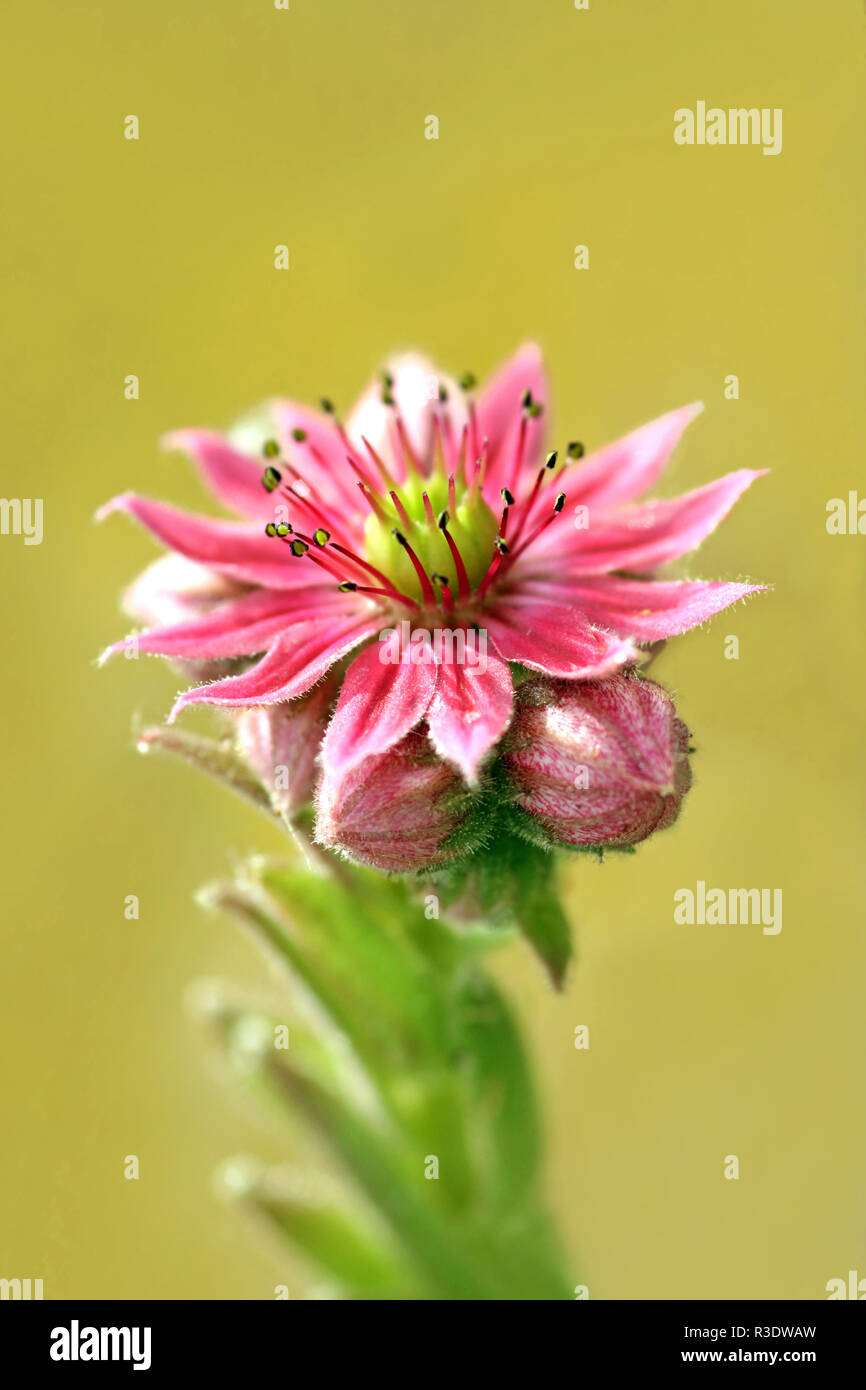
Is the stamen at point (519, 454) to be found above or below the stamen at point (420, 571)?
above

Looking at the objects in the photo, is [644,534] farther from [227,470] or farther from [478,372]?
[478,372]

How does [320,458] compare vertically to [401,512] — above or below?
above

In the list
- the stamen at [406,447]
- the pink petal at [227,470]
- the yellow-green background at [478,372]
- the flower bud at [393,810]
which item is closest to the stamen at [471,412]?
the stamen at [406,447]

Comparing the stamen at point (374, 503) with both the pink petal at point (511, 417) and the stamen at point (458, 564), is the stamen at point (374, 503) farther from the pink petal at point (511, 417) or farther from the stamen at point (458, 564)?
the pink petal at point (511, 417)

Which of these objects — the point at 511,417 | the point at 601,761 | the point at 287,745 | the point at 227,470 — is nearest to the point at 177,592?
the point at 227,470

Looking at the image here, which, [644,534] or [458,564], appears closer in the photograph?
[458,564]

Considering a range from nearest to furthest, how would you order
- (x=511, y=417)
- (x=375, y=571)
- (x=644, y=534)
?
(x=375, y=571) → (x=644, y=534) → (x=511, y=417)

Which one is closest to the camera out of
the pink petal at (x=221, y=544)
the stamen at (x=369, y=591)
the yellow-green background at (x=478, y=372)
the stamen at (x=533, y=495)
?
the stamen at (x=369, y=591)
